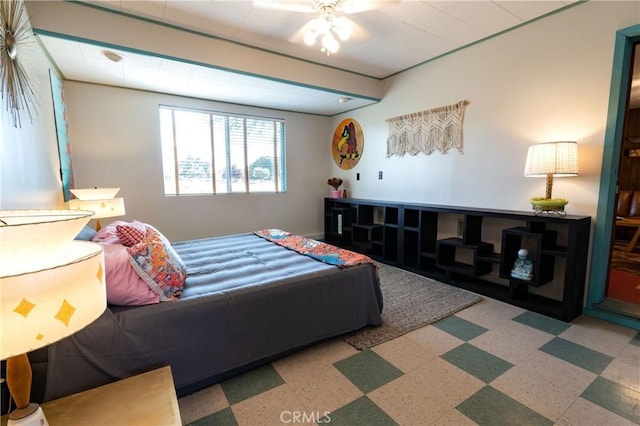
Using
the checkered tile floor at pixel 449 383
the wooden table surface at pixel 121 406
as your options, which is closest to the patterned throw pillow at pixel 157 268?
the wooden table surface at pixel 121 406

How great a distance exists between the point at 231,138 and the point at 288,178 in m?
1.18

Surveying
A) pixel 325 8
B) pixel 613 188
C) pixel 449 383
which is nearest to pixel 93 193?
pixel 325 8

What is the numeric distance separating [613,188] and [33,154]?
176 inches

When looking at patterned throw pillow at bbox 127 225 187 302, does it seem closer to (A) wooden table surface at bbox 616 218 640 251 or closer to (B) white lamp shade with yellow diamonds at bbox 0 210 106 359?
(B) white lamp shade with yellow diamonds at bbox 0 210 106 359

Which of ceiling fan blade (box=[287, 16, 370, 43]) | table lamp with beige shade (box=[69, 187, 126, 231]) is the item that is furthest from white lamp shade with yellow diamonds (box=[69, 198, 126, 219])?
ceiling fan blade (box=[287, 16, 370, 43])

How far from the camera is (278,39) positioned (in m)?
3.02

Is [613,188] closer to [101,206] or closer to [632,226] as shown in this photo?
[632,226]

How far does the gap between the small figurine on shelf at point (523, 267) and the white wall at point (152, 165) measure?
3.46 metres

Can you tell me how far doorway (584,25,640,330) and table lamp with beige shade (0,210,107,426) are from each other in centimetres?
339

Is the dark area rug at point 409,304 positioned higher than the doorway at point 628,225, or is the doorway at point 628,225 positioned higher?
the doorway at point 628,225

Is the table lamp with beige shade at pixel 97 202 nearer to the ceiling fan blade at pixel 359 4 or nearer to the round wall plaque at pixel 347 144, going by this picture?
the ceiling fan blade at pixel 359 4

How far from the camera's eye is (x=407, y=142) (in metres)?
3.98

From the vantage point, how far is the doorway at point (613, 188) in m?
2.24

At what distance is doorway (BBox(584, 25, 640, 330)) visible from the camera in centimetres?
224
